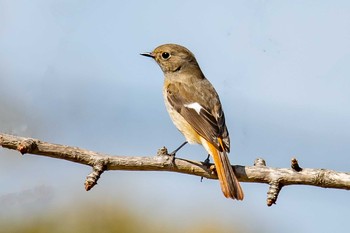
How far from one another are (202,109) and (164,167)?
56.1 inches

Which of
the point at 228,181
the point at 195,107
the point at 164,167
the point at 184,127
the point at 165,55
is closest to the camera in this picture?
the point at 164,167

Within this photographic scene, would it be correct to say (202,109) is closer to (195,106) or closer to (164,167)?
(195,106)

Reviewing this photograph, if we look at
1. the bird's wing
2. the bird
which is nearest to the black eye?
the bird

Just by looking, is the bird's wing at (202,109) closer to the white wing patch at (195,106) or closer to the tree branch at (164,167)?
the white wing patch at (195,106)

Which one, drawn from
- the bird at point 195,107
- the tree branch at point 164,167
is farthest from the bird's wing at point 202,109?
the tree branch at point 164,167

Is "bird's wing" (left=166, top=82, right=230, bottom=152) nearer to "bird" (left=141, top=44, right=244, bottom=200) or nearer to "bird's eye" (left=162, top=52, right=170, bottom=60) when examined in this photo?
"bird" (left=141, top=44, right=244, bottom=200)

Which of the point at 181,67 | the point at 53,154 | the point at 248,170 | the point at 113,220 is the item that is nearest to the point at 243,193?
the point at 248,170

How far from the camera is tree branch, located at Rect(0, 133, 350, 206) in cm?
378

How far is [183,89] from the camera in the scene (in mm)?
5926

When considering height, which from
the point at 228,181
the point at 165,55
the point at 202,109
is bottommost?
the point at 228,181

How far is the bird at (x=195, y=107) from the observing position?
14.6ft

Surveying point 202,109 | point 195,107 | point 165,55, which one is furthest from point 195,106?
point 165,55

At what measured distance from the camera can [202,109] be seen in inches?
213

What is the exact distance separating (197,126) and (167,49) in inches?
52.9
